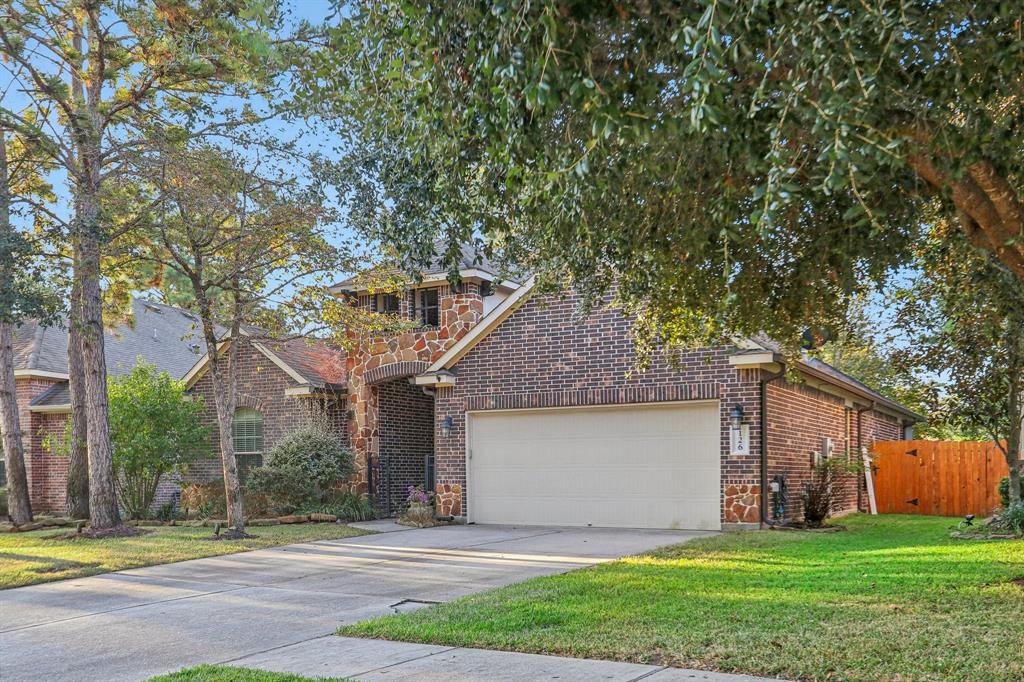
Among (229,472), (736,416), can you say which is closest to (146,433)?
(229,472)

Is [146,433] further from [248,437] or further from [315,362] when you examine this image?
[315,362]

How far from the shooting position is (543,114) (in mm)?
5164

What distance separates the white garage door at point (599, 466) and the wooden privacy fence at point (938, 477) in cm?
661

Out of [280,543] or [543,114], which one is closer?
[543,114]

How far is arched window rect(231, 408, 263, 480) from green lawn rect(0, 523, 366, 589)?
360cm

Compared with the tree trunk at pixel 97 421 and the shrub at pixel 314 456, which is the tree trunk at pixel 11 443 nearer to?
the tree trunk at pixel 97 421

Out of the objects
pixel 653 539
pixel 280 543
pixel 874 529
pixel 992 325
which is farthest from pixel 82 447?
pixel 992 325

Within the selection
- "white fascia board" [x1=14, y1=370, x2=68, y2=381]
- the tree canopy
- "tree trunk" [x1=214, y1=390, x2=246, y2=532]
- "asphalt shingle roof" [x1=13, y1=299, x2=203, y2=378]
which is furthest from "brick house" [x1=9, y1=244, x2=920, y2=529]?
the tree canopy

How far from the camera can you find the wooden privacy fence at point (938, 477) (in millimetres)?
20672

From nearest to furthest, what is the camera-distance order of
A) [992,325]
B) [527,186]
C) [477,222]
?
[527,186] → [477,222] → [992,325]

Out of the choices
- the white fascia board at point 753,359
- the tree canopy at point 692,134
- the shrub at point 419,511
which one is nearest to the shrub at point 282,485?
the shrub at point 419,511

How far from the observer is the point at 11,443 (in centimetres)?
1861

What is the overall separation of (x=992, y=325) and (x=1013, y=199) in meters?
3.71

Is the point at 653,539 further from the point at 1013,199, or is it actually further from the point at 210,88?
the point at 210,88
